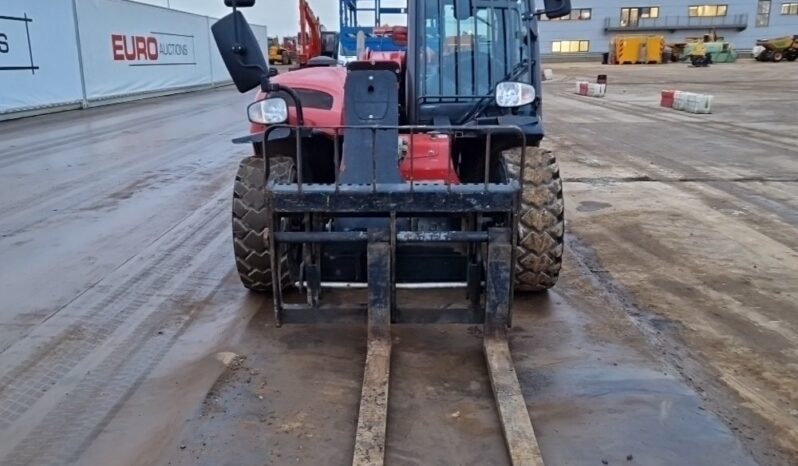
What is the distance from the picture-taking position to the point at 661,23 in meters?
63.6

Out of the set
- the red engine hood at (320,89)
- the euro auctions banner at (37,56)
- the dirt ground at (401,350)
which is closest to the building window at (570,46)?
the euro auctions banner at (37,56)

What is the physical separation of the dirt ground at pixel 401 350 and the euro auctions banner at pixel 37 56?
33.8ft

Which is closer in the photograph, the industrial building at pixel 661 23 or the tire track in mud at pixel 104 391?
the tire track in mud at pixel 104 391

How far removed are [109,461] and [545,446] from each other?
1995mm

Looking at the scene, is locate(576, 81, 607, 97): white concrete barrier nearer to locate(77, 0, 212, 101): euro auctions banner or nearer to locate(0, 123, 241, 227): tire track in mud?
locate(77, 0, 212, 101): euro auctions banner

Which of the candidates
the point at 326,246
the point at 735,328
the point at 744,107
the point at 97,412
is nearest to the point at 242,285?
the point at 326,246

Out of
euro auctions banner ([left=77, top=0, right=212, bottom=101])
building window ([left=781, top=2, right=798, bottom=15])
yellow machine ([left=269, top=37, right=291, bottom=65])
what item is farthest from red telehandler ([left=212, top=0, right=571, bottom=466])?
building window ([left=781, top=2, right=798, bottom=15])

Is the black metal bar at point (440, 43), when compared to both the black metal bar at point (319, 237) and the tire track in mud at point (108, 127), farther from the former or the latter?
the tire track in mud at point (108, 127)

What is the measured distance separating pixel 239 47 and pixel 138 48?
73.4 feet

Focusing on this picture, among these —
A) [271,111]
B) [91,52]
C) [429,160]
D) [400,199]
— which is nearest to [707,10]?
[91,52]

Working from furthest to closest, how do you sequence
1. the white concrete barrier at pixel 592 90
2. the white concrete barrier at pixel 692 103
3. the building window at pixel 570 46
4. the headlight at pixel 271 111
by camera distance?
the building window at pixel 570 46 < the white concrete barrier at pixel 592 90 < the white concrete barrier at pixel 692 103 < the headlight at pixel 271 111

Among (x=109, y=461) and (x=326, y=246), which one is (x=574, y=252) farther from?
(x=109, y=461)

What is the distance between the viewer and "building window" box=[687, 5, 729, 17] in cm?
6266

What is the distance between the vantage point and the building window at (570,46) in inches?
2514
